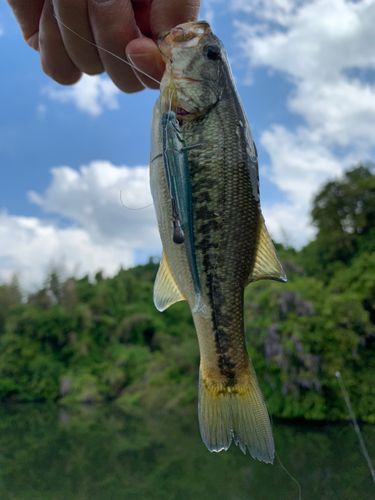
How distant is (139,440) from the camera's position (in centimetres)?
2072

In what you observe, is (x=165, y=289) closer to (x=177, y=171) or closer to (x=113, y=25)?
(x=177, y=171)

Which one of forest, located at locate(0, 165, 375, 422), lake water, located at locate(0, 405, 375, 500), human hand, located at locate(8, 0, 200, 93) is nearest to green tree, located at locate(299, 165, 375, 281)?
forest, located at locate(0, 165, 375, 422)

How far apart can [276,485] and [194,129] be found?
15306mm

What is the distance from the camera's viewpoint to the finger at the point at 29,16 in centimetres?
205

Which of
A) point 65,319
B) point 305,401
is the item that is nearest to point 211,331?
point 305,401

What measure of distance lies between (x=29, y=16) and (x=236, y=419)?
2406 mm

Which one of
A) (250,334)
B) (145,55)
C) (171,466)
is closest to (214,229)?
(145,55)

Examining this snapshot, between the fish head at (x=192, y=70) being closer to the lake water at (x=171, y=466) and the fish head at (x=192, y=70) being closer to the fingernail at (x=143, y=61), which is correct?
the fingernail at (x=143, y=61)

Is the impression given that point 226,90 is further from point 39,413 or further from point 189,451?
point 39,413

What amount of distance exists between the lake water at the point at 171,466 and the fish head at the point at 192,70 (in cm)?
1403

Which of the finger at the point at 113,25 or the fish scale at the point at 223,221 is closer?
the fish scale at the point at 223,221

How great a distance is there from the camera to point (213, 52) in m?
1.74

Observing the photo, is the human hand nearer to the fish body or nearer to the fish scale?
the fish scale

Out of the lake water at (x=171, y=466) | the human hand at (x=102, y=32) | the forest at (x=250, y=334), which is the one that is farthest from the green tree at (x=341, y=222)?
the human hand at (x=102, y=32)
